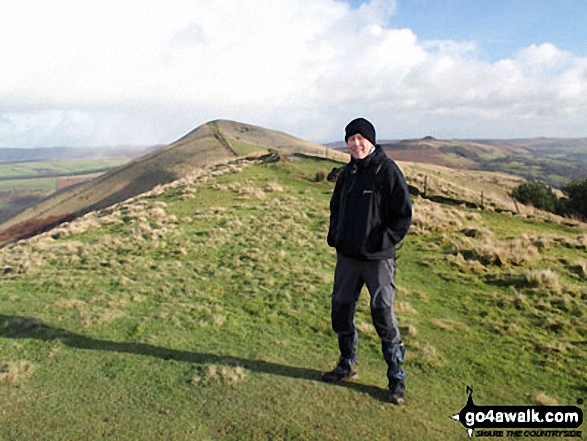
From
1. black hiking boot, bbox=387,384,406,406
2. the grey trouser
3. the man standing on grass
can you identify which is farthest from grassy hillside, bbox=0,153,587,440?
the man standing on grass

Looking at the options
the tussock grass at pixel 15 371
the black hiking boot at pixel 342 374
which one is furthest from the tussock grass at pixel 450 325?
the tussock grass at pixel 15 371

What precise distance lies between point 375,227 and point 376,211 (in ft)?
0.63

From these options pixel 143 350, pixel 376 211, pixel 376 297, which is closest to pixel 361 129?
pixel 376 211

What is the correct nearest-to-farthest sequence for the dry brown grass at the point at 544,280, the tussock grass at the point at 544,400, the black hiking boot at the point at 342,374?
the tussock grass at the point at 544,400 → the black hiking boot at the point at 342,374 → the dry brown grass at the point at 544,280

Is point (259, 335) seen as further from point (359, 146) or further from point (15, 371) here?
point (359, 146)

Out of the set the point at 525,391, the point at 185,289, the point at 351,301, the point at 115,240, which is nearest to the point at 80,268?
the point at 115,240

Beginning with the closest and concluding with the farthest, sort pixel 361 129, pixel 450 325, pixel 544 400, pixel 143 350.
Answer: pixel 361 129 → pixel 544 400 → pixel 143 350 → pixel 450 325

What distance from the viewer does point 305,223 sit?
16125 millimetres

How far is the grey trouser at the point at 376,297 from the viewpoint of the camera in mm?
4863

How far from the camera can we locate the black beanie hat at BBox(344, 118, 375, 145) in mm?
4820

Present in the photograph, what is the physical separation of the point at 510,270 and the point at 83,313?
33.8 feet

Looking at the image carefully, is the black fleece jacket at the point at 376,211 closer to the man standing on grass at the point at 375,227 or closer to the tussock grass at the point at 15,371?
the man standing on grass at the point at 375,227

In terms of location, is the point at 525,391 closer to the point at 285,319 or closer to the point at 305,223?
the point at 285,319

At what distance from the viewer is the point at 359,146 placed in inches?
192
